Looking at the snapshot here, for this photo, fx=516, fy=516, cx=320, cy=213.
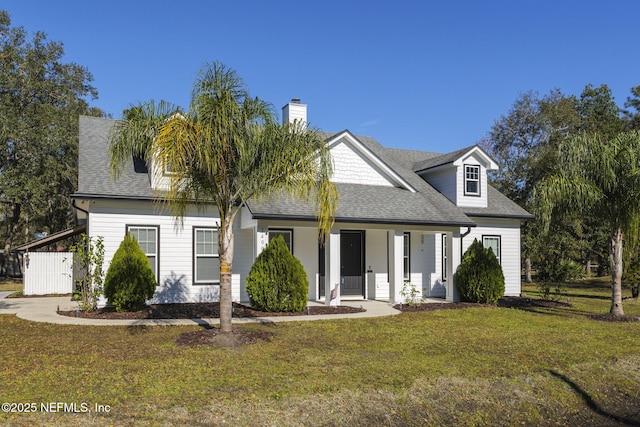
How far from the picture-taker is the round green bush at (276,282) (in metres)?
14.0

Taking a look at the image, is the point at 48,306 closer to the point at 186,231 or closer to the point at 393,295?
the point at 186,231

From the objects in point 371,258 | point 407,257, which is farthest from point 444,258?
point 371,258

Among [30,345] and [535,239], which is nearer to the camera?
[30,345]

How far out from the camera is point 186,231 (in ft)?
52.0

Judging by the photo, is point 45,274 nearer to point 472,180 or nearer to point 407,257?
point 407,257

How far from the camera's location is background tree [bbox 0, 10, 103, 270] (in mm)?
26484

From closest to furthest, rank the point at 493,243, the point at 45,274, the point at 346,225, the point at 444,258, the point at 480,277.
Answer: the point at 346,225
the point at 480,277
the point at 444,258
the point at 493,243
the point at 45,274

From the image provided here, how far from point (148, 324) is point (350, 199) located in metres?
7.69

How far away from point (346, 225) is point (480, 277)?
16.0ft

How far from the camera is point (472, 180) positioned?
20250 mm

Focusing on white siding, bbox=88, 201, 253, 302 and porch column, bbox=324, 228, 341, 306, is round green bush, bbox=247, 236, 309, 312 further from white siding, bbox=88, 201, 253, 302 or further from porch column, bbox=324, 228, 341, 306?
white siding, bbox=88, 201, 253, 302

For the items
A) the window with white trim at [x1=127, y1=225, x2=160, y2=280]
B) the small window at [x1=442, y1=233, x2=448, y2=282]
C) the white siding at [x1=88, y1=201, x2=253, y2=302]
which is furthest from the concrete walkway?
the small window at [x1=442, y1=233, x2=448, y2=282]

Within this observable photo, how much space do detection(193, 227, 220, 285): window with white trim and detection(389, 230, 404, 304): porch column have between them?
550cm

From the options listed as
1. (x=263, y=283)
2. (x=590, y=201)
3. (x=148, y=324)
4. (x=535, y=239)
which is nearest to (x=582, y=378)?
(x=590, y=201)
